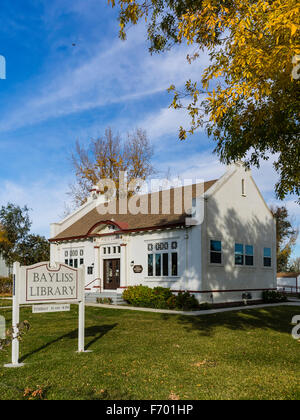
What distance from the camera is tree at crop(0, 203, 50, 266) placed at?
37062 mm

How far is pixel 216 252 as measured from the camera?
22.9m

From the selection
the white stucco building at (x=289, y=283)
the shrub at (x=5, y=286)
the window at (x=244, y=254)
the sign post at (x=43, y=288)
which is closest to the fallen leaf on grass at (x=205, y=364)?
the sign post at (x=43, y=288)

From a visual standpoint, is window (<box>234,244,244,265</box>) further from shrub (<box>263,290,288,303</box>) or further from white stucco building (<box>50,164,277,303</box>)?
shrub (<box>263,290,288,303</box>)

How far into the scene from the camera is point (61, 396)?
6.31 m

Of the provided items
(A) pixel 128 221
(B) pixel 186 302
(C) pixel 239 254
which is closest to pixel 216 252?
(C) pixel 239 254

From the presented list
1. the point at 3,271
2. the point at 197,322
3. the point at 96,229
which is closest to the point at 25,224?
the point at 3,271

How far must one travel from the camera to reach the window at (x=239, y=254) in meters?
24.5

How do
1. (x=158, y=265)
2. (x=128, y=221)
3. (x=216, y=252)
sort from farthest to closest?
(x=128, y=221), (x=158, y=265), (x=216, y=252)

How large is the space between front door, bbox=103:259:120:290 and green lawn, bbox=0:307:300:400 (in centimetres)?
1131

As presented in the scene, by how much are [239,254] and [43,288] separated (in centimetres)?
1736

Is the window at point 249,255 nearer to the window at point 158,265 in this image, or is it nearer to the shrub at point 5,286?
the window at point 158,265

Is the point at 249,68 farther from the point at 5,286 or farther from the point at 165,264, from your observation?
the point at 5,286

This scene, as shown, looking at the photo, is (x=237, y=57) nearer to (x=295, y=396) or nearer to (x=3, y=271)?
(x=295, y=396)
